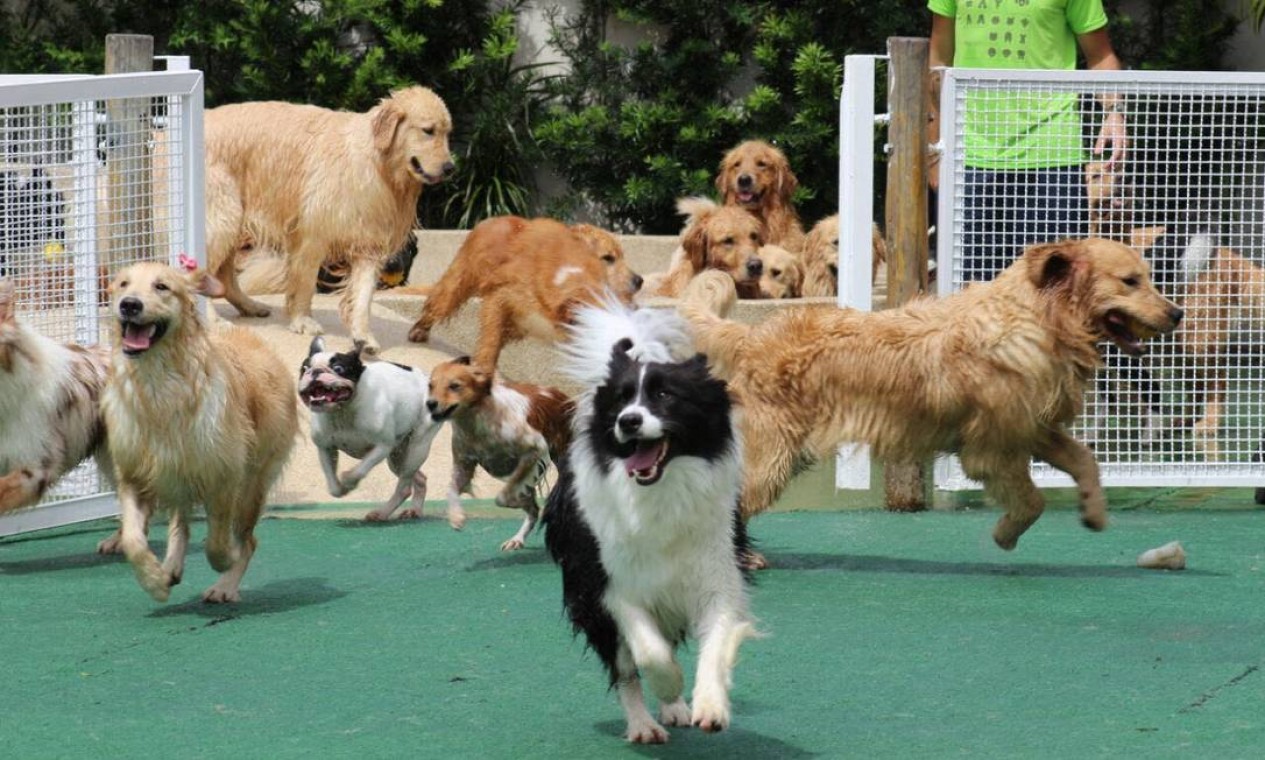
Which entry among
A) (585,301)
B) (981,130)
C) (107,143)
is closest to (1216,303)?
(981,130)

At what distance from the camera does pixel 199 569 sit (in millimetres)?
7531

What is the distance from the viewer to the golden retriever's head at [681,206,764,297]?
1180cm

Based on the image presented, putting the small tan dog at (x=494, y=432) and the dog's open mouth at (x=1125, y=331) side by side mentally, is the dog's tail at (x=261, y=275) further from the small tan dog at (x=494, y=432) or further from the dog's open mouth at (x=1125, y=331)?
the dog's open mouth at (x=1125, y=331)

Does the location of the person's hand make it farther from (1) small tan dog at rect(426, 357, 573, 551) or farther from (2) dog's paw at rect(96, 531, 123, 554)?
(2) dog's paw at rect(96, 531, 123, 554)

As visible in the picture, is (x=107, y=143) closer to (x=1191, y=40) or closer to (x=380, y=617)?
(x=380, y=617)

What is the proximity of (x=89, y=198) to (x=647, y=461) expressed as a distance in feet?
14.0

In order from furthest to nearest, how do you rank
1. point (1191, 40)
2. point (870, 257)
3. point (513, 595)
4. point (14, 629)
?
point (1191, 40) < point (870, 257) < point (513, 595) < point (14, 629)

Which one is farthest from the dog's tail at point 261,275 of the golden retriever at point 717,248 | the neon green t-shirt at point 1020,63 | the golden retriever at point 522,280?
the neon green t-shirt at point 1020,63

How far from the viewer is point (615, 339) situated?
5168mm

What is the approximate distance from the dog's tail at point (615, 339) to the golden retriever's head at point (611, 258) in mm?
4815

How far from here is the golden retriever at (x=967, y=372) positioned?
7043 mm

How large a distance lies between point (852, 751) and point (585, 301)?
5.05 meters

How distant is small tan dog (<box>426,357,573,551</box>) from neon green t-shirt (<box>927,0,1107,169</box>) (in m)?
2.18

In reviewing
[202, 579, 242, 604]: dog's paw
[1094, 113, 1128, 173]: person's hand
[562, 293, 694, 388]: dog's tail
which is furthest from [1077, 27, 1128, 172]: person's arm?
[202, 579, 242, 604]: dog's paw
